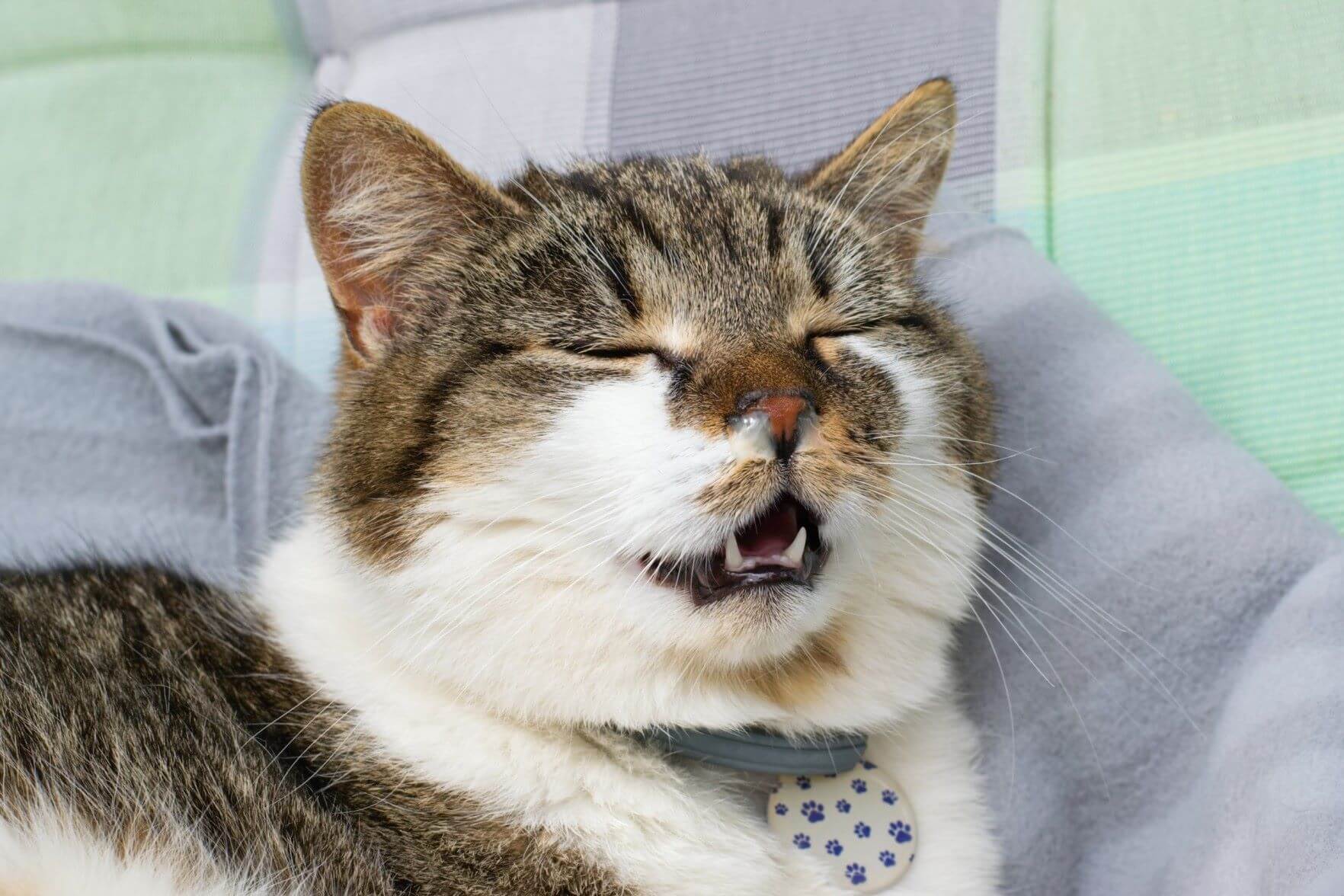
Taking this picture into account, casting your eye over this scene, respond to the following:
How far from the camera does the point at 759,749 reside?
49.2 inches

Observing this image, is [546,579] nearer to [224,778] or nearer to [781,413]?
[781,413]

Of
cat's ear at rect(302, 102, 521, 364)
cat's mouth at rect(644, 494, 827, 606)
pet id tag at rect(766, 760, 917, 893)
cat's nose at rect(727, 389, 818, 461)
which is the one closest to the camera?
cat's nose at rect(727, 389, 818, 461)

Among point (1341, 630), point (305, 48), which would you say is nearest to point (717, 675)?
point (1341, 630)

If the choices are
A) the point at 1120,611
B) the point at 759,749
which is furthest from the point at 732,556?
the point at 1120,611

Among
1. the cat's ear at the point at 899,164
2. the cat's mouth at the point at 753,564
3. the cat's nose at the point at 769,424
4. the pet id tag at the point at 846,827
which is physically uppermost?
the cat's ear at the point at 899,164

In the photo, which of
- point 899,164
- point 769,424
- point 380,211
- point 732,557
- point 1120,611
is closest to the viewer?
point 769,424

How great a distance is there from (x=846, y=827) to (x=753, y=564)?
0.43 m

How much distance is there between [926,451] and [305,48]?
79.3 inches

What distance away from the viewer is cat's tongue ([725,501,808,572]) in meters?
1.08

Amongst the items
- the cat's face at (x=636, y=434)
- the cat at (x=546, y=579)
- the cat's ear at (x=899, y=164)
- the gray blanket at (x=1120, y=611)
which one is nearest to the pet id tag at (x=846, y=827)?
the cat at (x=546, y=579)

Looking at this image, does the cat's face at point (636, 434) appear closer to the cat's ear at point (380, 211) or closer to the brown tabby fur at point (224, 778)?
the cat's ear at point (380, 211)

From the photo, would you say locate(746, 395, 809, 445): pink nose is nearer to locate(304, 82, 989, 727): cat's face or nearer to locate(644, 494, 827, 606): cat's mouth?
locate(304, 82, 989, 727): cat's face

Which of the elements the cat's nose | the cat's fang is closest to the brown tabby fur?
the cat's fang

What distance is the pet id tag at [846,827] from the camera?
4.29 ft
